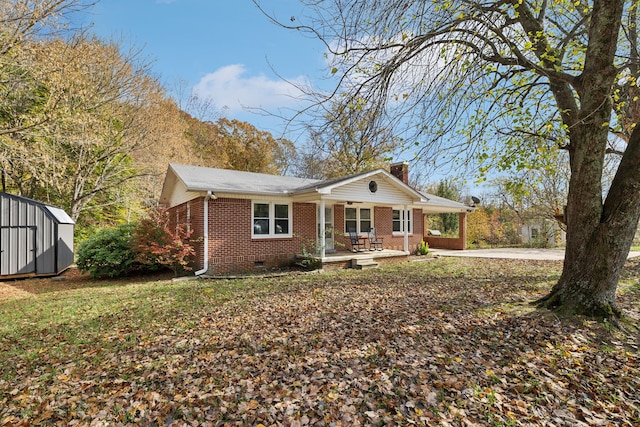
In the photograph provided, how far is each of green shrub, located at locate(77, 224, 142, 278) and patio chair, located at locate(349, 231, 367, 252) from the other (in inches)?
339

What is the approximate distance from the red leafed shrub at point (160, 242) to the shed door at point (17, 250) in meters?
3.90

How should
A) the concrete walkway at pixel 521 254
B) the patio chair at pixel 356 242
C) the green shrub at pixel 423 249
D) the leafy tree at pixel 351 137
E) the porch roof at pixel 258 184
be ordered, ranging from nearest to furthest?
the leafy tree at pixel 351 137
the porch roof at pixel 258 184
the patio chair at pixel 356 242
the concrete walkway at pixel 521 254
the green shrub at pixel 423 249

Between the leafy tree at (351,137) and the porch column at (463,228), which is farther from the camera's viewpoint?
the porch column at (463,228)

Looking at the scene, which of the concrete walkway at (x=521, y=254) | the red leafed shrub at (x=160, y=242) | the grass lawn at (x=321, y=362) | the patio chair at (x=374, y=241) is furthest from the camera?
the patio chair at (x=374, y=241)

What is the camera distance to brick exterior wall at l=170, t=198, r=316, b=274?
10305 mm

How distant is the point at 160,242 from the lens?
394 inches

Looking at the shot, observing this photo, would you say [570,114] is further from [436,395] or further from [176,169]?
[176,169]

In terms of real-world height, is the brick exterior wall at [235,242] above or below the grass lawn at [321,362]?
above

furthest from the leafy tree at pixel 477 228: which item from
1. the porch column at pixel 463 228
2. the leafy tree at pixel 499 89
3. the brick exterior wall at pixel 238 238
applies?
the leafy tree at pixel 499 89

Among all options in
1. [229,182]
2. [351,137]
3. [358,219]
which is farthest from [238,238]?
[351,137]

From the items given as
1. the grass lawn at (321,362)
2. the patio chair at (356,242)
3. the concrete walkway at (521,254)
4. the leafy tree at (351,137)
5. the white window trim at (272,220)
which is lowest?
the grass lawn at (321,362)

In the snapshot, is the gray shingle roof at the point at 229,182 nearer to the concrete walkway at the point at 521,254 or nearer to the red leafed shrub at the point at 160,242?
the red leafed shrub at the point at 160,242

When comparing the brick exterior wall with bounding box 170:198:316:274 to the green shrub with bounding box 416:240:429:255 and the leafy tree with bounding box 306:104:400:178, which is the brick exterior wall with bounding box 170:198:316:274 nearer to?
the leafy tree with bounding box 306:104:400:178

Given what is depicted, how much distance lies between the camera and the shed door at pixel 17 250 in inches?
402
